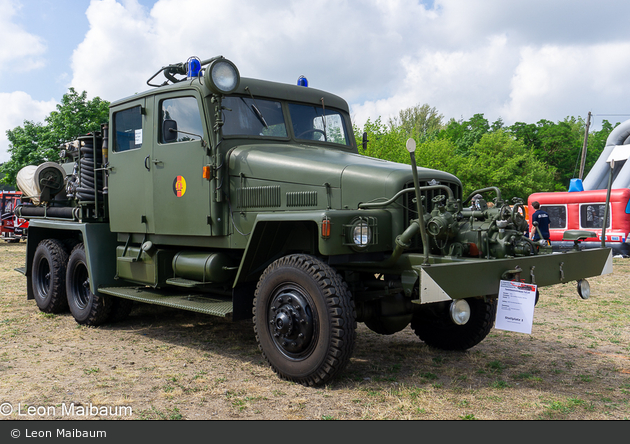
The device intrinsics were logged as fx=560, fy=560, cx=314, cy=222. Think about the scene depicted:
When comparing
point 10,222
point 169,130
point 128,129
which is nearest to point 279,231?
point 169,130

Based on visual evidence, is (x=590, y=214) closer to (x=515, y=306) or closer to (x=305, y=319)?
(x=515, y=306)

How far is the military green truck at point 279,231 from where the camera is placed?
4.23 metres

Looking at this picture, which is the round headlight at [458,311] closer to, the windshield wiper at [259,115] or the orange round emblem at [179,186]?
the windshield wiper at [259,115]

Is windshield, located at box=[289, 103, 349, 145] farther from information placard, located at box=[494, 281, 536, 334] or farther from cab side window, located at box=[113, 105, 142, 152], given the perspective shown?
information placard, located at box=[494, 281, 536, 334]

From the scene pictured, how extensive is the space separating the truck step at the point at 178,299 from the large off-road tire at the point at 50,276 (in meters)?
1.39

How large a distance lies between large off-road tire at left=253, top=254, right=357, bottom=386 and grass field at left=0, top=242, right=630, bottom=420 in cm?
19

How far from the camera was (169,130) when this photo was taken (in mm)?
5695

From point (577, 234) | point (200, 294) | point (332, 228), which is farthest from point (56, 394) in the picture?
point (577, 234)

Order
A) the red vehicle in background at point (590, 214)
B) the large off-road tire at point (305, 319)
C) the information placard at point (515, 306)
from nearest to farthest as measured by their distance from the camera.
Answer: the information placard at point (515, 306) → the large off-road tire at point (305, 319) → the red vehicle in background at point (590, 214)

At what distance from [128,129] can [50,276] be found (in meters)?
2.68

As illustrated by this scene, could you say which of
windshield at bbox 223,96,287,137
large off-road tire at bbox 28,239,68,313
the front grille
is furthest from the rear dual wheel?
the front grille

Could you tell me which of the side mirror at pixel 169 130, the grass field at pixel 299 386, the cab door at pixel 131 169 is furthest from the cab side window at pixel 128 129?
the grass field at pixel 299 386

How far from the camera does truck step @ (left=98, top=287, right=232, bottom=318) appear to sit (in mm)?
5039

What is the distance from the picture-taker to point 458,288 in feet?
12.7
